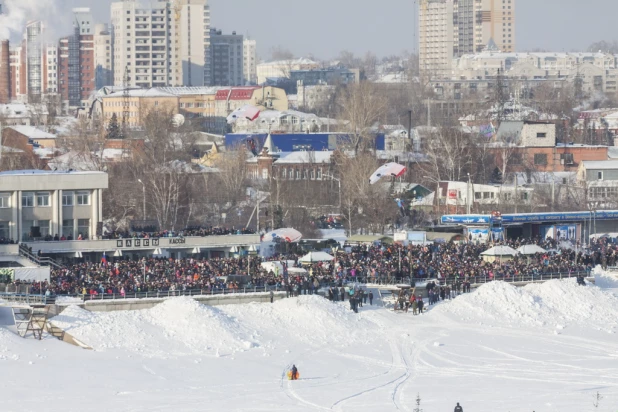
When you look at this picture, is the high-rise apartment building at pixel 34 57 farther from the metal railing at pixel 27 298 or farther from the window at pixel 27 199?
the metal railing at pixel 27 298

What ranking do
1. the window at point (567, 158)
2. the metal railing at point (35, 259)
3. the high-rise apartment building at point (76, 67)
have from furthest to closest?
the high-rise apartment building at point (76, 67) → the window at point (567, 158) → the metal railing at point (35, 259)

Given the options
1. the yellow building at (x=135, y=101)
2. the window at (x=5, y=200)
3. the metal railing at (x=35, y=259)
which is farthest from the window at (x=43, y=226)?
the yellow building at (x=135, y=101)

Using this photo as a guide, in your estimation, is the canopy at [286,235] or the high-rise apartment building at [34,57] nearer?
the canopy at [286,235]

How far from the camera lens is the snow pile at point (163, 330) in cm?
3900

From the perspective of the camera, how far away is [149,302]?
137 ft

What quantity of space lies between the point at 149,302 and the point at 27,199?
1031 centimetres

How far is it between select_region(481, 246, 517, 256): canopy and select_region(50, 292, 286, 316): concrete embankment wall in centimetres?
971

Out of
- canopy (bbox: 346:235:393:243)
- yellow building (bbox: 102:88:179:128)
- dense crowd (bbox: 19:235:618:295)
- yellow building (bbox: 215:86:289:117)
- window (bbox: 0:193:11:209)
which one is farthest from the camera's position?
yellow building (bbox: 215:86:289:117)

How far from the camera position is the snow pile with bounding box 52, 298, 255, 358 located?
3900 cm

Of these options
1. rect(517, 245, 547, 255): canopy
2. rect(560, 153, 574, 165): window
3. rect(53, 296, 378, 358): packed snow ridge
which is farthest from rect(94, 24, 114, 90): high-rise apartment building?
rect(53, 296, 378, 358): packed snow ridge

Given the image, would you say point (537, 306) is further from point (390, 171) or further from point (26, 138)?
point (26, 138)

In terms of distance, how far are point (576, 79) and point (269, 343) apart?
14919 centimetres

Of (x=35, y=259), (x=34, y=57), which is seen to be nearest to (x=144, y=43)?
(x=34, y=57)

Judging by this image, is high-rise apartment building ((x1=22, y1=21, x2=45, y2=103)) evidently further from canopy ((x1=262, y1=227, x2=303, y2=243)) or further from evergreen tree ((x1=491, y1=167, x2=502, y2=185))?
canopy ((x1=262, y1=227, x2=303, y2=243))
